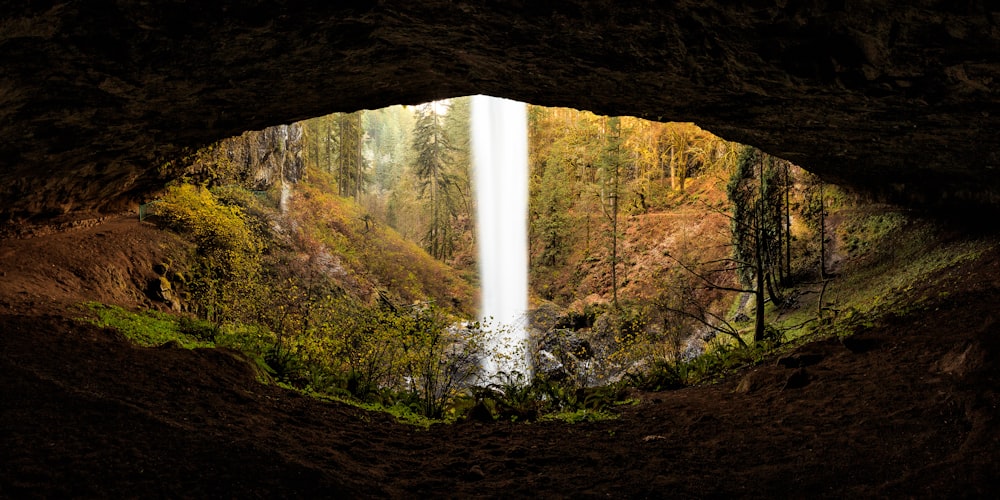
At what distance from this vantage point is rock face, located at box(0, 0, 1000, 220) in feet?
13.1

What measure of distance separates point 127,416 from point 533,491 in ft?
10.9

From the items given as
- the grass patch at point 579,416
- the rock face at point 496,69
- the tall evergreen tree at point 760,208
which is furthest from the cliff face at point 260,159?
the tall evergreen tree at point 760,208

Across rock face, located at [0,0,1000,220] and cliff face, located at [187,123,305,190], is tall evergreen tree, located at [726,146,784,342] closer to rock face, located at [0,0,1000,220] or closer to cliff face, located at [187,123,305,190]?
rock face, located at [0,0,1000,220]

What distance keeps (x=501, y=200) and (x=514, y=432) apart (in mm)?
30060

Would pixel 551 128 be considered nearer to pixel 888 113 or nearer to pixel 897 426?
pixel 888 113

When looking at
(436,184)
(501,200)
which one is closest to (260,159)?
(436,184)

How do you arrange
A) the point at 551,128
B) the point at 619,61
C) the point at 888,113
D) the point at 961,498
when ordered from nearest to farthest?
1. the point at 961,498
2. the point at 619,61
3. the point at 888,113
4. the point at 551,128

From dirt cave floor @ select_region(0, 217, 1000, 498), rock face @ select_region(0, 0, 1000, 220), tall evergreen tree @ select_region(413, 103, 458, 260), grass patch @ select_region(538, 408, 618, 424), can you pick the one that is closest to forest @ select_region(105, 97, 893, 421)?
grass patch @ select_region(538, 408, 618, 424)

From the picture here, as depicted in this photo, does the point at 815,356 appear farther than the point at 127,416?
Yes

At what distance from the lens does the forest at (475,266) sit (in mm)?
8859

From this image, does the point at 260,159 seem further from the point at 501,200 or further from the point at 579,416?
the point at 579,416

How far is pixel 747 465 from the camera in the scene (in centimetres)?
427

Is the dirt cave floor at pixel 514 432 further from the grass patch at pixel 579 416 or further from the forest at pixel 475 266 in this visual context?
the forest at pixel 475 266

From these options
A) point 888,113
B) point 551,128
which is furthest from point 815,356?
point 551,128
